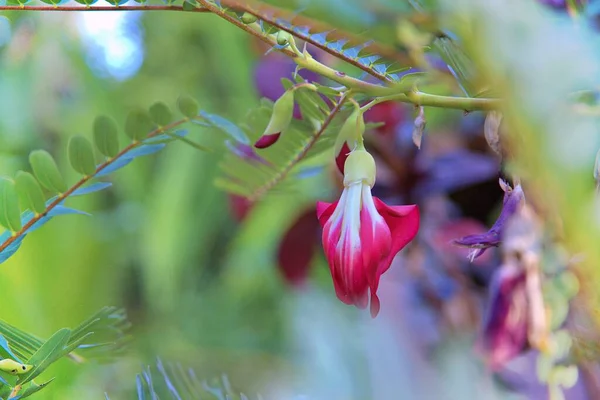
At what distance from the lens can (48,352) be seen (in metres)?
0.21

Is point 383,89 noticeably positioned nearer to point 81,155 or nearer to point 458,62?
point 458,62

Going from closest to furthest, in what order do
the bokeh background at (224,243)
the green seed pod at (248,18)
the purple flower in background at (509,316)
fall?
the green seed pod at (248,18) → the purple flower in background at (509,316) → the bokeh background at (224,243)

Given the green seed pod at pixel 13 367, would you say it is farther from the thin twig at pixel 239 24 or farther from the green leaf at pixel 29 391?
the thin twig at pixel 239 24

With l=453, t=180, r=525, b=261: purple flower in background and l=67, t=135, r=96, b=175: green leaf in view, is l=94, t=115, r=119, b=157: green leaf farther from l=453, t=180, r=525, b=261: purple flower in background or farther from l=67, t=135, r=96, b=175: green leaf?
l=453, t=180, r=525, b=261: purple flower in background

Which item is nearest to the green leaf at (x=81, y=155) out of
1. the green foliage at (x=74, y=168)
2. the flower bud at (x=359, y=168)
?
the green foliage at (x=74, y=168)

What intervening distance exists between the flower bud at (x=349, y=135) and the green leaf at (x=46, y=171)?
0.10 meters

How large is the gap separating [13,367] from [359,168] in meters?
0.12

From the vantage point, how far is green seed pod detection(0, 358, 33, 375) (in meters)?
0.21

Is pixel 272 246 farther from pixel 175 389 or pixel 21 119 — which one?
pixel 175 389

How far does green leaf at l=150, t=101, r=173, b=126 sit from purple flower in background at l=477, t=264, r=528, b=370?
17 centimetres

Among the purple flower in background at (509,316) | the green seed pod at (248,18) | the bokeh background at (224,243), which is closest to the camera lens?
the green seed pod at (248,18)

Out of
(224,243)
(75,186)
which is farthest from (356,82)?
(224,243)

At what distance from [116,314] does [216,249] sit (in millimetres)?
1126

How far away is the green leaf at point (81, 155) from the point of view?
28cm
